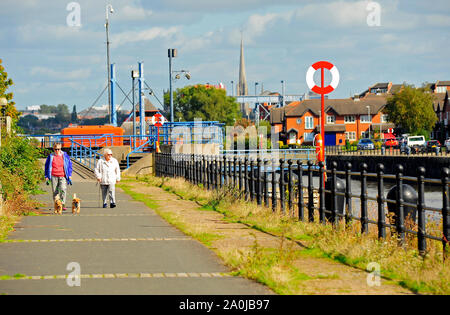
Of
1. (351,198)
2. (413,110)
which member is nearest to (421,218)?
(351,198)

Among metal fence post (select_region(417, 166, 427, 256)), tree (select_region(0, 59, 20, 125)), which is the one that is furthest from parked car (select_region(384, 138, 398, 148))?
metal fence post (select_region(417, 166, 427, 256))

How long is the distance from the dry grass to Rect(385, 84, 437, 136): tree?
80161 mm

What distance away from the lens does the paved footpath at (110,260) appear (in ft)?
25.1

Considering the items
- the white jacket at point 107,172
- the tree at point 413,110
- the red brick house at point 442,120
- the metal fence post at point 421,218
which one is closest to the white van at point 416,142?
the tree at point 413,110

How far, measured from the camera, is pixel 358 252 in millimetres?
9531

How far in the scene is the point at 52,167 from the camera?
17469 millimetres

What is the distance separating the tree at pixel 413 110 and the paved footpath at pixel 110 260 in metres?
80.9

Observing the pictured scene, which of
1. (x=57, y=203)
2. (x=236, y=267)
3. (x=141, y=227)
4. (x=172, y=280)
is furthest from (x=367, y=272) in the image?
(x=57, y=203)

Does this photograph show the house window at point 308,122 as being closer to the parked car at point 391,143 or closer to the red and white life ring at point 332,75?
the parked car at point 391,143

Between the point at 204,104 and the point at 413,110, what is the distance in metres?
59.1

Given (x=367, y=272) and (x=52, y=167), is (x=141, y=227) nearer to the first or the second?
(x=52, y=167)

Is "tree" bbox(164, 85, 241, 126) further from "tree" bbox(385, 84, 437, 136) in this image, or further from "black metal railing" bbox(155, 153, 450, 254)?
"black metal railing" bbox(155, 153, 450, 254)

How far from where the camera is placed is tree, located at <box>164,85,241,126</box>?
471 ft

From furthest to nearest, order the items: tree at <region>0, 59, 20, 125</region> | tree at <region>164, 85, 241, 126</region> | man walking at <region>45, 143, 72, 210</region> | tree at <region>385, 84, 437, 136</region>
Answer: tree at <region>164, 85, 241, 126</region> < tree at <region>385, 84, 437, 136</region> < tree at <region>0, 59, 20, 125</region> < man walking at <region>45, 143, 72, 210</region>
